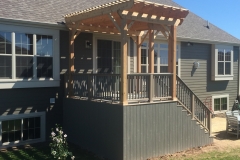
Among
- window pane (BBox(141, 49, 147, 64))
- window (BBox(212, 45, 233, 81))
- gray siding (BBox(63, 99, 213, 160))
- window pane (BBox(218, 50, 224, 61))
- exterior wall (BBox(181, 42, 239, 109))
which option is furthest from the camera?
window pane (BBox(218, 50, 224, 61))

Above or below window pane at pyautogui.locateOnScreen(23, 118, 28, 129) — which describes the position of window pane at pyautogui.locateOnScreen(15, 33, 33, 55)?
above

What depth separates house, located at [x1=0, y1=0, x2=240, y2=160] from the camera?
7.47m

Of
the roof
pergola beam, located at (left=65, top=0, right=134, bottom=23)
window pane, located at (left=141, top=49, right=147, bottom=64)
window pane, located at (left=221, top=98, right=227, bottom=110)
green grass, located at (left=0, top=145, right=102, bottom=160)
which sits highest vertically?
the roof

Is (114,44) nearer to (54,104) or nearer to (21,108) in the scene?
(54,104)

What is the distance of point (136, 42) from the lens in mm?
10961

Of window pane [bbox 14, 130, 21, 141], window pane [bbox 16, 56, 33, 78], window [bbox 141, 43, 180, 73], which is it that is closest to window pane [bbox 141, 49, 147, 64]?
window [bbox 141, 43, 180, 73]

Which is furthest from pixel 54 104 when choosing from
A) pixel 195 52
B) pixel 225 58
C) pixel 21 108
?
pixel 225 58

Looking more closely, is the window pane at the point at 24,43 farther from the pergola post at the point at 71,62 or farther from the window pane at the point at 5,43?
the pergola post at the point at 71,62

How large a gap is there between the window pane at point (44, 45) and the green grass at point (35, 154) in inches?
119

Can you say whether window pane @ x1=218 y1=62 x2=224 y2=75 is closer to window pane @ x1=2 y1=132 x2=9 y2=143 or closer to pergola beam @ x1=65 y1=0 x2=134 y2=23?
pergola beam @ x1=65 y1=0 x2=134 y2=23

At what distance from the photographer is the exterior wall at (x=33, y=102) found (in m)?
8.55

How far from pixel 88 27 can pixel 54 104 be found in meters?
2.84

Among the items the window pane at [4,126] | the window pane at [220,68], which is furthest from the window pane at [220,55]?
the window pane at [4,126]

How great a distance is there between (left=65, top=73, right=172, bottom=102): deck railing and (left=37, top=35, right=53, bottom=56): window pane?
1634 millimetres
